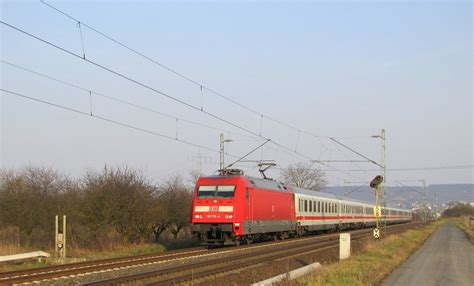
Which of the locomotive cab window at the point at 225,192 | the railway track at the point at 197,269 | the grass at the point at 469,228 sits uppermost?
the locomotive cab window at the point at 225,192

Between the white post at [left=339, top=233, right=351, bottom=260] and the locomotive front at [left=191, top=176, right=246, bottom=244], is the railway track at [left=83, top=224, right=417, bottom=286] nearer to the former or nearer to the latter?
the locomotive front at [left=191, top=176, right=246, bottom=244]

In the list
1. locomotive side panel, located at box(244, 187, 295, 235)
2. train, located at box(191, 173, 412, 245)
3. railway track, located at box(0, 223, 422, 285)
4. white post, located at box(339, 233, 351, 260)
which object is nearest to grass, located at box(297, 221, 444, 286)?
white post, located at box(339, 233, 351, 260)

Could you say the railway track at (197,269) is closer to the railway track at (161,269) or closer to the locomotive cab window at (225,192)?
the railway track at (161,269)

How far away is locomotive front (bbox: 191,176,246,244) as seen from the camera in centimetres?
2809

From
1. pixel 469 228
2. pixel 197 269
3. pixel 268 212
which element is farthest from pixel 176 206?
pixel 469 228

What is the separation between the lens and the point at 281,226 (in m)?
35.7

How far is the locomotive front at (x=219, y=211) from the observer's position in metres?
28.1

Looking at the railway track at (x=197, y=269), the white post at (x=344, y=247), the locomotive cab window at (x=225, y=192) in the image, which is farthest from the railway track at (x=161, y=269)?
the locomotive cab window at (x=225, y=192)

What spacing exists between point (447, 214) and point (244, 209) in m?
176

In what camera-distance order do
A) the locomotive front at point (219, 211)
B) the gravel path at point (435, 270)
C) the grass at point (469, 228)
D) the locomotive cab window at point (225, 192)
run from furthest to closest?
the grass at point (469, 228), the locomotive cab window at point (225, 192), the locomotive front at point (219, 211), the gravel path at point (435, 270)

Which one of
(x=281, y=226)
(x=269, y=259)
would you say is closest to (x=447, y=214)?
(x=281, y=226)

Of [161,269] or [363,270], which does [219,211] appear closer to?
[161,269]

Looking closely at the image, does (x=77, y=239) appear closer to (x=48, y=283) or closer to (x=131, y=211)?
(x=131, y=211)

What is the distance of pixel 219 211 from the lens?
28188 mm
